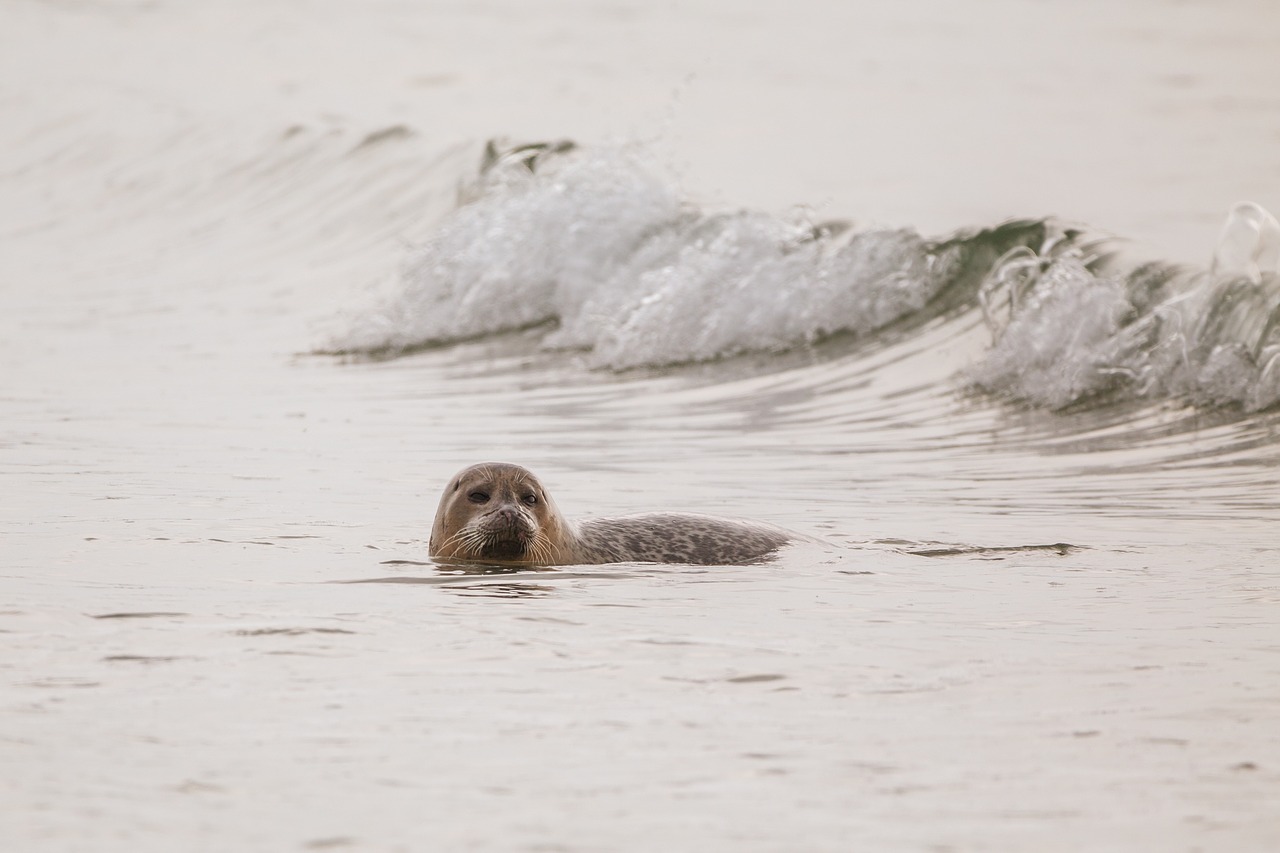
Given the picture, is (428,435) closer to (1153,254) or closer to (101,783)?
(1153,254)

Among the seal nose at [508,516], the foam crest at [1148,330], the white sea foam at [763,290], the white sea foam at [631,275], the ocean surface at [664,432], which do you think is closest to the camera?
the ocean surface at [664,432]

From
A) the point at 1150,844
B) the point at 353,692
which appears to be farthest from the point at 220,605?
the point at 1150,844

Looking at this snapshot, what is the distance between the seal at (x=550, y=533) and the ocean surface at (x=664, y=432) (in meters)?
0.16

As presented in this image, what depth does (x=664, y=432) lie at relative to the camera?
12.6m

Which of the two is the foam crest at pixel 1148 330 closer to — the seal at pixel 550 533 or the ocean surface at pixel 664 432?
the ocean surface at pixel 664 432

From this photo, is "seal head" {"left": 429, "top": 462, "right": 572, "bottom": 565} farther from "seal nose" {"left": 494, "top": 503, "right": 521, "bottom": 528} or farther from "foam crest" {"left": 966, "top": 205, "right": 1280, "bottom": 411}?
"foam crest" {"left": 966, "top": 205, "right": 1280, "bottom": 411}

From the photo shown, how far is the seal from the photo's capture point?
306 inches

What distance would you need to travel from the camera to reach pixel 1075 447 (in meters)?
11.7

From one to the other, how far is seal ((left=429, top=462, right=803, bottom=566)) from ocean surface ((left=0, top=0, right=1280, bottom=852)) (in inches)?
6.4

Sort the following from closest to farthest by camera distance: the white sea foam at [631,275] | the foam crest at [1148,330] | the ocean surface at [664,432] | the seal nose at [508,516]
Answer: the ocean surface at [664,432]
the seal nose at [508,516]
the foam crest at [1148,330]
the white sea foam at [631,275]

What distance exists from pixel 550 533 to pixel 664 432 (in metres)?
4.67

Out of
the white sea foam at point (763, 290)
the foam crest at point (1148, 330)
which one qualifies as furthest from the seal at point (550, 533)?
the white sea foam at point (763, 290)

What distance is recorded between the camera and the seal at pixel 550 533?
777cm

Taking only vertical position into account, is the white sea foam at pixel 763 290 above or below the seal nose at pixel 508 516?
above
